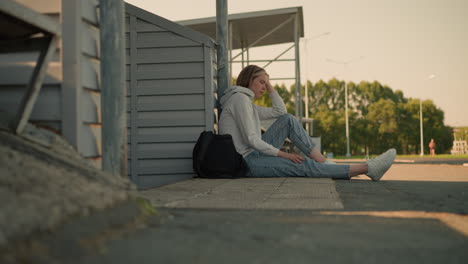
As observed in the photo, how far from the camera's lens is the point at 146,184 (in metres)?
5.52

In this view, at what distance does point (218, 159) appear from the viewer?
5.12 m

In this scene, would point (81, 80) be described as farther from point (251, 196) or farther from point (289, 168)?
point (289, 168)

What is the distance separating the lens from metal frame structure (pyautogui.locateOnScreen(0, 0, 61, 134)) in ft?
7.50

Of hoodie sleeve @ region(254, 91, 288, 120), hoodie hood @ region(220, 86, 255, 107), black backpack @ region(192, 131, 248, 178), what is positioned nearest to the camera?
black backpack @ region(192, 131, 248, 178)

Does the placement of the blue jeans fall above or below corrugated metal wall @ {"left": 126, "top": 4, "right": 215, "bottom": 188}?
below

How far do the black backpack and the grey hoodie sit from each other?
20 cm

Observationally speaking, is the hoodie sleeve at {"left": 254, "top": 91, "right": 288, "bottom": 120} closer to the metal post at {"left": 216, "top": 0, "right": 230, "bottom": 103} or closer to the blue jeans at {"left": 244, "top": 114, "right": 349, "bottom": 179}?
the metal post at {"left": 216, "top": 0, "right": 230, "bottom": 103}

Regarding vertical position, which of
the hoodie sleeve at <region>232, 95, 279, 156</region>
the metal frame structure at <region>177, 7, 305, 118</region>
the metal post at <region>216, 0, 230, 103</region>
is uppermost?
the metal frame structure at <region>177, 7, 305, 118</region>

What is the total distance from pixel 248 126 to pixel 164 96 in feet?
3.43

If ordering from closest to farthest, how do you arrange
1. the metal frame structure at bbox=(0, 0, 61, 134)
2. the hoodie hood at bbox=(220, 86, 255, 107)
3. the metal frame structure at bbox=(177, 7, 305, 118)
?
the metal frame structure at bbox=(0, 0, 61, 134)
the hoodie hood at bbox=(220, 86, 255, 107)
the metal frame structure at bbox=(177, 7, 305, 118)

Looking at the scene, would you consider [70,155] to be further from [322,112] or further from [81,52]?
[322,112]

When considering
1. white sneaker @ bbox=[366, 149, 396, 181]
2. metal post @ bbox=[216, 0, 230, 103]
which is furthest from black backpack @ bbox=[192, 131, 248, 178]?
white sneaker @ bbox=[366, 149, 396, 181]

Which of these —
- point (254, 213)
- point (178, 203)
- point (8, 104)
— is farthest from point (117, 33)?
point (254, 213)

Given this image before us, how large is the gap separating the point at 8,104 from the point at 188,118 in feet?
9.09
